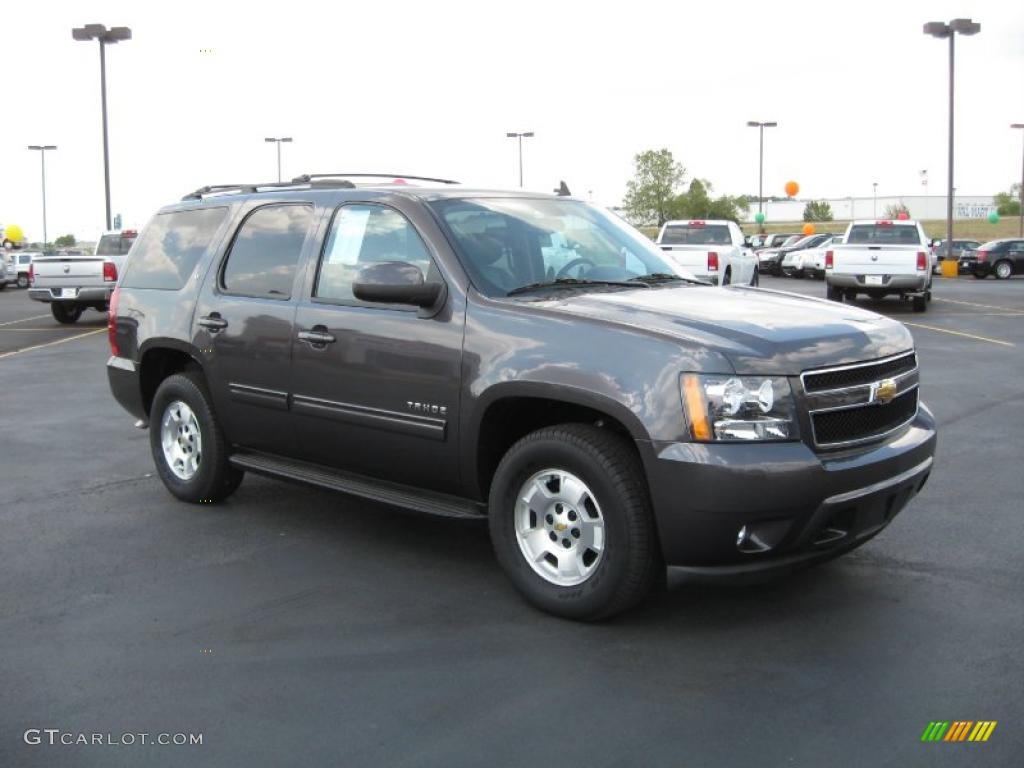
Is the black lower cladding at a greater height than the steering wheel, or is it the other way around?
the steering wheel

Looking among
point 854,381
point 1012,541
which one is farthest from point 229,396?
point 1012,541

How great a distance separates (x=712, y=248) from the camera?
70.3 feet

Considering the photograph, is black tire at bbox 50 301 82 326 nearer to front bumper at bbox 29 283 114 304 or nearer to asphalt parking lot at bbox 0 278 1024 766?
front bumper at bbox 29 283 114 304

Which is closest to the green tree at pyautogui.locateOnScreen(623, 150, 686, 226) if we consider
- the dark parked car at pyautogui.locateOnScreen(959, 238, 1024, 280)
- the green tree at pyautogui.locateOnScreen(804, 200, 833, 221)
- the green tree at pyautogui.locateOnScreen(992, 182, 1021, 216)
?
the green tree at pyautogui.locateOnScreen(804, 200, 833, 221)

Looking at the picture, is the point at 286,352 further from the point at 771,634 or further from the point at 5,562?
the point at 771,634

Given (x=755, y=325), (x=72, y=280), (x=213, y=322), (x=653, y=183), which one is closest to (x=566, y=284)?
(x=755, y=325)

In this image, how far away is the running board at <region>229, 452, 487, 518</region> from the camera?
5.02 meters

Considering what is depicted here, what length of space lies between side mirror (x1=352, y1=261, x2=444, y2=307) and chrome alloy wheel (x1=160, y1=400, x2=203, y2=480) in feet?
6.53

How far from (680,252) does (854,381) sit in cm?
1683

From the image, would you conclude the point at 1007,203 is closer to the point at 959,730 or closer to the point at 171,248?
the point at 171,248

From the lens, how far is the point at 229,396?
6055 millimetres

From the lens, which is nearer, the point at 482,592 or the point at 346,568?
the point at 482,592

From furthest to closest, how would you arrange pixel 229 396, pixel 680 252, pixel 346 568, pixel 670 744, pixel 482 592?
pixel 680 252 → pixel 229 396 → pixel 346 568 → pixel 482 592 → pixel 670 744

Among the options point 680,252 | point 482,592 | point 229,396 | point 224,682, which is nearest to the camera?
point 224,682
